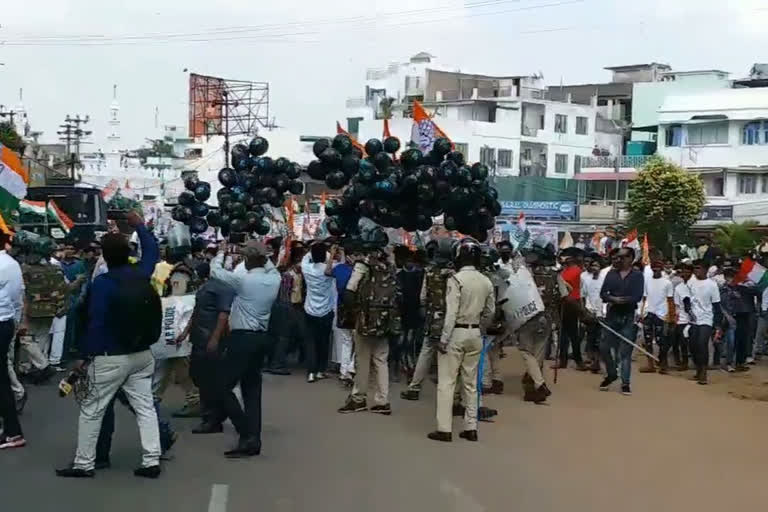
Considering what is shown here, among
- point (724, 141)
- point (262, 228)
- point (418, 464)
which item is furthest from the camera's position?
point (724, 141)

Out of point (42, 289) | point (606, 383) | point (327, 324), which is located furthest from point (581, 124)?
point (42, 289)

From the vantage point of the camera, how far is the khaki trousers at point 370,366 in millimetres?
11117

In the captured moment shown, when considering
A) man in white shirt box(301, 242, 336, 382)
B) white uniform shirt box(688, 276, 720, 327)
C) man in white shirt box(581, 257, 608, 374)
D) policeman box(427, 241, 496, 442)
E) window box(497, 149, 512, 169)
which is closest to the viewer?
policeman box(427, 241, 496, 442)

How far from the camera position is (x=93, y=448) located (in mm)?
7730

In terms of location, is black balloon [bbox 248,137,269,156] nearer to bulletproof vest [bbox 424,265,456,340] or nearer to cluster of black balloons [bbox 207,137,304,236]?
cluster of black balloons [bbox 207,137,304,236]

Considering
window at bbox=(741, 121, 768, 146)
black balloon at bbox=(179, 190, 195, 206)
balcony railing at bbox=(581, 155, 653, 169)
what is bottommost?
black balloon at bbox=(179, 190, 195, 206)

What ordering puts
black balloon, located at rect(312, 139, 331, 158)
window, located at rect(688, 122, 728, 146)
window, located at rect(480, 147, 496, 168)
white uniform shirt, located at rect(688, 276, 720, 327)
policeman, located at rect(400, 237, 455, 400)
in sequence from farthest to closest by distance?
window, located at rect(480, 147, 496, 168) → window, located at rect(688, 122, 728, 146) → black balloon, located at rect(312, 139, 331, 158) → white uniform shirt, located at rect(688, 276, 720, 327) → policeman, located at rect(400, 237, 455, 400)

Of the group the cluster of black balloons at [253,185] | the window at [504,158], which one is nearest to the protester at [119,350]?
the cluster of black balloons at [253,185]

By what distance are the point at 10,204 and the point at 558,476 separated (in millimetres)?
8290

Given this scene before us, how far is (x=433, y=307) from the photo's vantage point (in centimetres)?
1122

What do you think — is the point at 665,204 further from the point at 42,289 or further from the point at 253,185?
the point at 42,289

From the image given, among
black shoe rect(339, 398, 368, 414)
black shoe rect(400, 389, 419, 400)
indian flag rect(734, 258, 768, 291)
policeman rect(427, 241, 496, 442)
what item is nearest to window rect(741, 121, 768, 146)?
indian flag rect(734, 258, 768, 291)

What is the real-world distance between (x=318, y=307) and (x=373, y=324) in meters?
2.70

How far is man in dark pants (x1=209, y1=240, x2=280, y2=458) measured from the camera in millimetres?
8750
